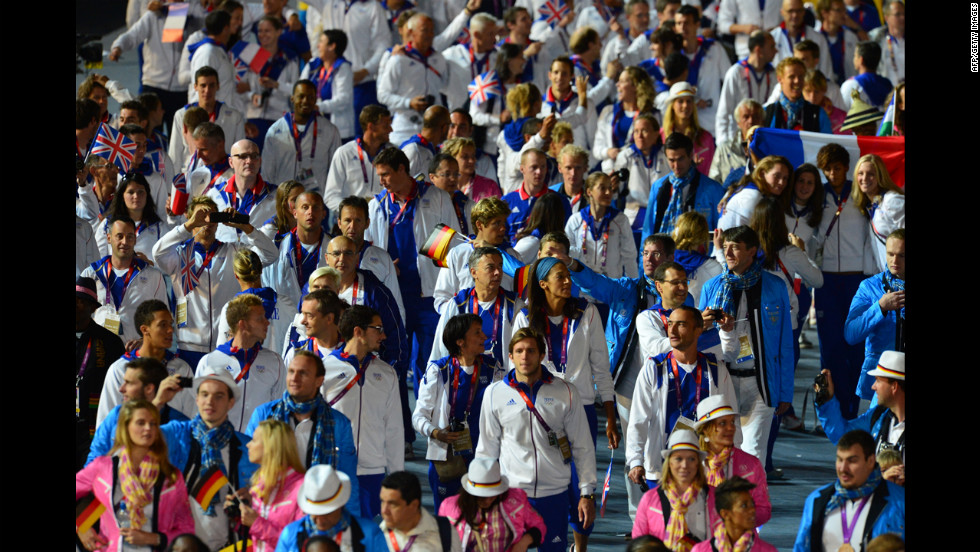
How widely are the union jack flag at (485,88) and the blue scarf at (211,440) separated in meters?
8.49

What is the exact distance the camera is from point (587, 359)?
9883mm

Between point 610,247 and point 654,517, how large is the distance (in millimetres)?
4215

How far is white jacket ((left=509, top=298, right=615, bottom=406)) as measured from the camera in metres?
9.83

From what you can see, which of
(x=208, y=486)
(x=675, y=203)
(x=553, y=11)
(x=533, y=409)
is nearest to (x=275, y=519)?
(x=208, y=486)

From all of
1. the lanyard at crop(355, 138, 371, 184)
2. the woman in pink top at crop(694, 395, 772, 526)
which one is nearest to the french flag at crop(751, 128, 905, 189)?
the lanyard at crop(355, 138, 371, 184)

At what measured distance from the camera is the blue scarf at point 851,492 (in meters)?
7.76

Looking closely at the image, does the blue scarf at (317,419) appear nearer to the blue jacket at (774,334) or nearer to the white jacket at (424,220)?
the blue jacket at (774,334)

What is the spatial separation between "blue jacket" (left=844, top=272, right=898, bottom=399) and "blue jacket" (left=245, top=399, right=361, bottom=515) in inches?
157

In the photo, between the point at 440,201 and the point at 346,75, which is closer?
the point at 440,201

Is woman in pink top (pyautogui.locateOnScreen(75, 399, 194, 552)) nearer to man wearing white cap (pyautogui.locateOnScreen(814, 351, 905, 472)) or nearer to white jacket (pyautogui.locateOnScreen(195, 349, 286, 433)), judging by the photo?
white jacket (pyautogui.locateOnScreen(195, 349, 286, 433))
